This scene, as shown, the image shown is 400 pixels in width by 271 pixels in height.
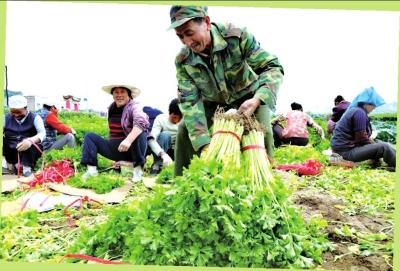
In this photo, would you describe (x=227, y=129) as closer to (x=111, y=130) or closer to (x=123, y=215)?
(x=123, y=215)

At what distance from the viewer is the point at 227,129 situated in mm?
4219

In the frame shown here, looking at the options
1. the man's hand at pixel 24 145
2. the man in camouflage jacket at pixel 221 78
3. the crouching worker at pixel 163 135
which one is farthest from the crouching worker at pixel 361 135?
the man's hand at pixel 24 145

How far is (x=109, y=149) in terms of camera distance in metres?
7.70

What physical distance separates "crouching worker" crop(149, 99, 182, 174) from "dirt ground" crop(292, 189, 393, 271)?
2.27m

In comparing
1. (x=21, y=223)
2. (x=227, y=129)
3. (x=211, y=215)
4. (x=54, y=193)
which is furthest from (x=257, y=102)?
(x=54, y=193)

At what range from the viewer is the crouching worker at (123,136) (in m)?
7.51

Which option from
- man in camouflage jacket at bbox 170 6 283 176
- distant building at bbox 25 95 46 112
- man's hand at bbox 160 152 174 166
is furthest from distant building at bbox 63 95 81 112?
man in camouflage jacket at bbox 170 6 283 176

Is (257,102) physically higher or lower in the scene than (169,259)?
higher

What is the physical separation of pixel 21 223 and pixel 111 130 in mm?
3004

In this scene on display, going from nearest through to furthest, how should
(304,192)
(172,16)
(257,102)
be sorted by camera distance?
(172,16)
(257,102)
(304,192)

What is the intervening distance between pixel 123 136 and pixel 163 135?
0.81 m

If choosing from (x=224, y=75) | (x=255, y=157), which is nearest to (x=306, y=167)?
(x=224, y=75)

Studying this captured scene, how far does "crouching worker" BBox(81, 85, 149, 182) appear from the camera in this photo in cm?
751

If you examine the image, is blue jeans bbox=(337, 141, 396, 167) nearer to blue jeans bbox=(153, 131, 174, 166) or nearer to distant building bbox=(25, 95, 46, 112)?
blue jeans bbox=(153, 131, 174, 166)
